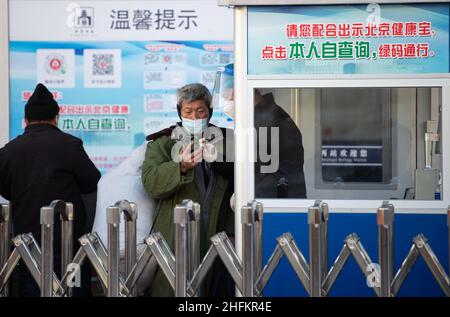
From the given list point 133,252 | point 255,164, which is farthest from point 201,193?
point 133,252

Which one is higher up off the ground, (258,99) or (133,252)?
(258,99)

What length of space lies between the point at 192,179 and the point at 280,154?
27.8 inches

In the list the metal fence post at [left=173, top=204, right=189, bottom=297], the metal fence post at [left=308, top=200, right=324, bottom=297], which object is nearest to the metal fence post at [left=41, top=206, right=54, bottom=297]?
the metal fence post at [left=173, top=204, right=189, bottom=297]

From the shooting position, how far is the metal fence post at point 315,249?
4.38 metres

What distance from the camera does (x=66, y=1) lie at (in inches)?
256

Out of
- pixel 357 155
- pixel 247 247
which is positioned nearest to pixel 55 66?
pixel 357 155

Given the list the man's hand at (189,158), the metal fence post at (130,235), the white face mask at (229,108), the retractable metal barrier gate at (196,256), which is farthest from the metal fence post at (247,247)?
the white face mask at (229,108)

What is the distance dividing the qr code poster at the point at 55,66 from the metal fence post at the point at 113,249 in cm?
231

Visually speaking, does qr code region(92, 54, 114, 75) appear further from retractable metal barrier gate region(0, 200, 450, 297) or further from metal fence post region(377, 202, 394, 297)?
metal fence post region(377, 202, 394, 297)

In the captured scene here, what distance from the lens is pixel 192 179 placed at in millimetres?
6086

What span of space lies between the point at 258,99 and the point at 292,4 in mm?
591

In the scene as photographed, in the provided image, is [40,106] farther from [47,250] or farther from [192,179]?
[47,250]
